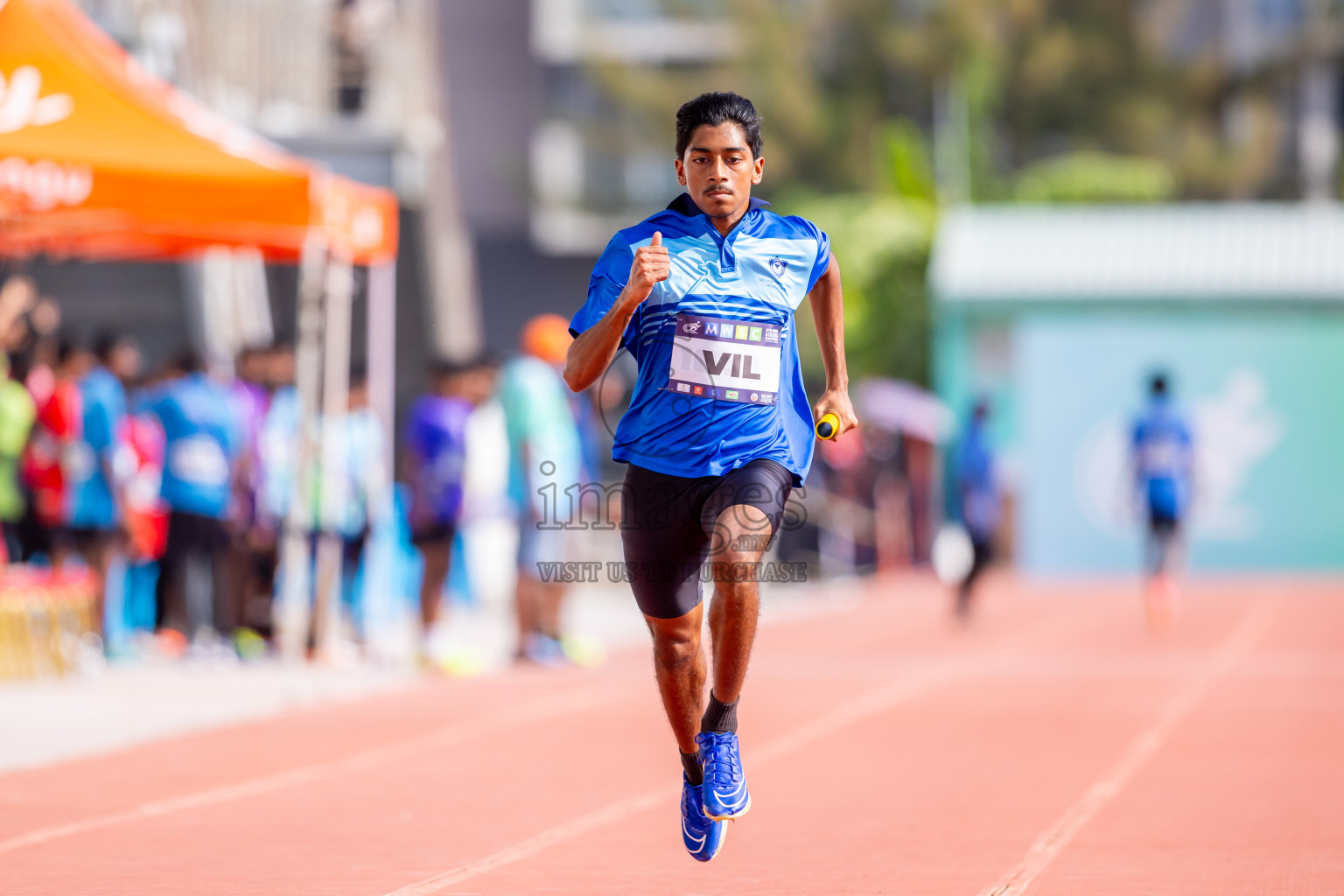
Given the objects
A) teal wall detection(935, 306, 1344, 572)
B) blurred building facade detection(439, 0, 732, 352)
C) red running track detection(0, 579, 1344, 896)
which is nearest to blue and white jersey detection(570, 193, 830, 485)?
red running track detection(0, 579, 1344, 896)

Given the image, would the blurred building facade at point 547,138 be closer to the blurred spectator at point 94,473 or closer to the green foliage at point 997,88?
the green foliage at point 997,88

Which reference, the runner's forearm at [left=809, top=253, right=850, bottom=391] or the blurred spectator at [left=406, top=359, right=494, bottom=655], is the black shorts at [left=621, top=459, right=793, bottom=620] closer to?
the runner's forearm at [left=809, top=253, right=850, bottom=391]

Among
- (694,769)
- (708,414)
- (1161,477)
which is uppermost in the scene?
(708,414)

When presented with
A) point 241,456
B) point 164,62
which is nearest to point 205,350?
point 164,62

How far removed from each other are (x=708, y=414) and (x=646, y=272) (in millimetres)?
471

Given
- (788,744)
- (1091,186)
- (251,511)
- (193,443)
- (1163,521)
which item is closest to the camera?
(788,744)

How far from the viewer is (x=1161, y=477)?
17031 millimetres

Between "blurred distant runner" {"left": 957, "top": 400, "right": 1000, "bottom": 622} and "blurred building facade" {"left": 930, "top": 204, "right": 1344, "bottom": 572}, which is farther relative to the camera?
"blurred building facade" {"left": 930, "top": 204, "right": 1344, "bottom": 572}

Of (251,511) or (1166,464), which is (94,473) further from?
(1166,464)

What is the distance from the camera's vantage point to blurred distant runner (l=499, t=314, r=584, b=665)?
1305cm

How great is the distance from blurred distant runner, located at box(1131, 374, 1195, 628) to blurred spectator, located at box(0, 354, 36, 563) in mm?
8548

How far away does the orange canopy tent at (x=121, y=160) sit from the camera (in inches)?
413

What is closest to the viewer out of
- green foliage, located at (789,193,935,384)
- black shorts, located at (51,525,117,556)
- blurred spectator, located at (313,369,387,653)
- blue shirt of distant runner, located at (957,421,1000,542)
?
black shorts, located at (51,525,117,556)

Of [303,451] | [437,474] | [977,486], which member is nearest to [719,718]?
[303,451]
